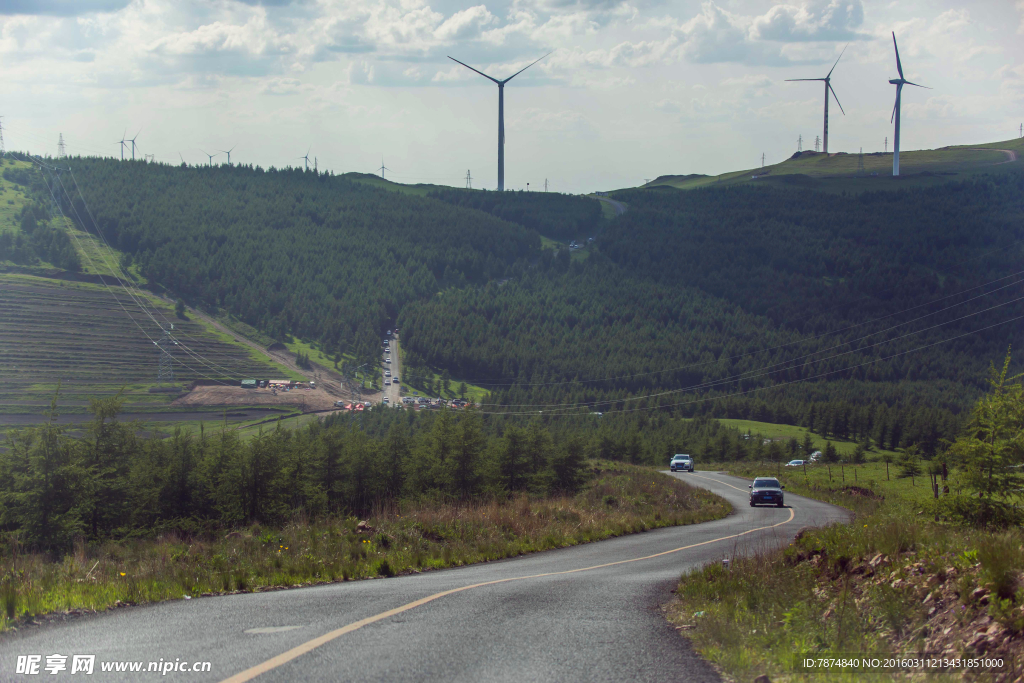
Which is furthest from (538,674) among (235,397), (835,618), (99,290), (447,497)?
(99,290)

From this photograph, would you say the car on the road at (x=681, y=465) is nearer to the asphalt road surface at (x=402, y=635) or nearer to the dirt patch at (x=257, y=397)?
the asphalt road surface at (x=402, y=635)

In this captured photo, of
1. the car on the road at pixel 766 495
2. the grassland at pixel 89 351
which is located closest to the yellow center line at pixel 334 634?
the car on the road at pixel 766 495

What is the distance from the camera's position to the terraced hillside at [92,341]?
151 meters

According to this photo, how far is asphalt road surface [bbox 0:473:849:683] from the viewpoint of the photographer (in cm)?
654

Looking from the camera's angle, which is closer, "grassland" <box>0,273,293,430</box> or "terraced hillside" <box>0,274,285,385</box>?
"grassland" <box>0,273,293,430</box>

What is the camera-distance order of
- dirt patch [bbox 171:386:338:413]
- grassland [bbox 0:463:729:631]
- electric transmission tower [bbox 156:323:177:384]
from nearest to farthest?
grassland [bbox 0:463:729:631], dirt patch [bbox 171:386:338:413], electric transmission tower [bbox 156:323:177:384]

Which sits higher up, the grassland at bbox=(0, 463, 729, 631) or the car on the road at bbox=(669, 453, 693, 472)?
the grassland at bbox=(0, 463, 729, 631)

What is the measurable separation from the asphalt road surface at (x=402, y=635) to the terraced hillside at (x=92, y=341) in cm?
15972

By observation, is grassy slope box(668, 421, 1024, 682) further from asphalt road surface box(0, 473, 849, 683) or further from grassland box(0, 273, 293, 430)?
grassland box(0, 273, 293, 430)

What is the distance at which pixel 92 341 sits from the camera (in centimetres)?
16575

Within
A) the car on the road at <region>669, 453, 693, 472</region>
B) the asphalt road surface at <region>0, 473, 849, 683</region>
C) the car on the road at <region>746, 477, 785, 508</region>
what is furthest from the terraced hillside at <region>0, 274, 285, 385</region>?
the asphalt road surface at <region>0, 473, 849, 683</region>

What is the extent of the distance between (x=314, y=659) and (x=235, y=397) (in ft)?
542

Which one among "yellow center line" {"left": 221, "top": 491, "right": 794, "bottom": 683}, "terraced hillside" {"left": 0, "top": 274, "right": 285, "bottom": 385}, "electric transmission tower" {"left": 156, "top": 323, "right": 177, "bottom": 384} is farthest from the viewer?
"electric transmission tower" {"left": 156, "top": 323, "right": 177, "bottom": 384}

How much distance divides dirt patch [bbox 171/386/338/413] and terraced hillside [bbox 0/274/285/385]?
24.3 feet
